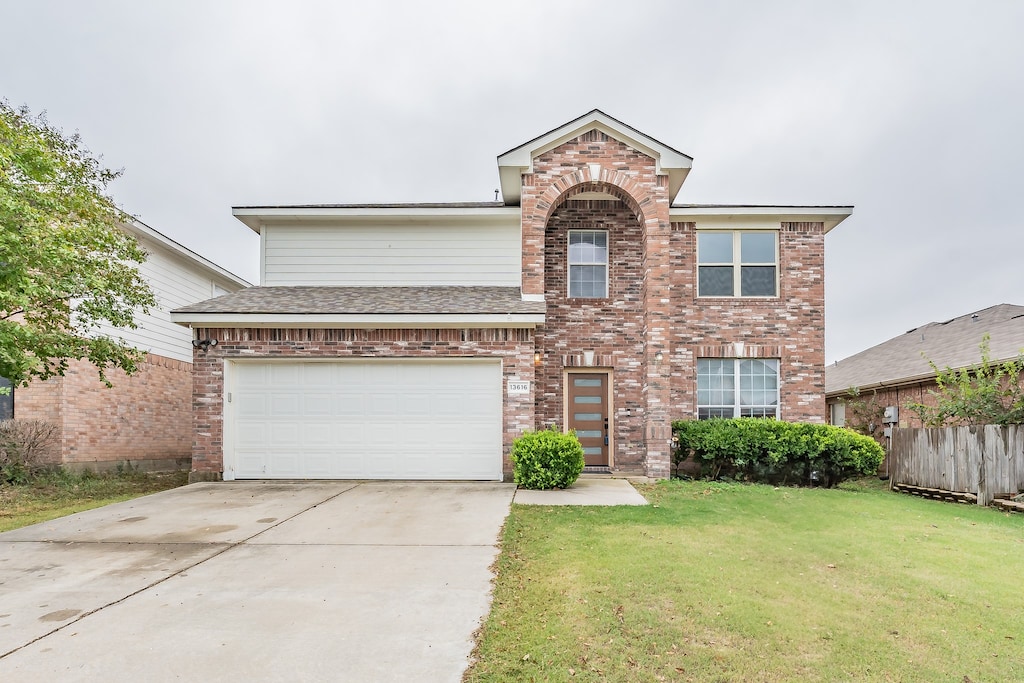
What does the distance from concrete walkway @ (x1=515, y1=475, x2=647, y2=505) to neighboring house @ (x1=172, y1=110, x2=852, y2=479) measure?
4.47ft

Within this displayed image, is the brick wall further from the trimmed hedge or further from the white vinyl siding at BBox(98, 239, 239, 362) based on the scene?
the white vinyl siding at BBox(98, 239, 239, 362)

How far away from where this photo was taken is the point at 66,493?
1088 centimetres

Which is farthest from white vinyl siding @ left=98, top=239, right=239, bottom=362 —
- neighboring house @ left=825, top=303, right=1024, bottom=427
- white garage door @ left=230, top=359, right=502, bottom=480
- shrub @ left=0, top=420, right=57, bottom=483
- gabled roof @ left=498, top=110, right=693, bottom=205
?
neighboring house @ left=825, top=303, right=1024, bottom=427

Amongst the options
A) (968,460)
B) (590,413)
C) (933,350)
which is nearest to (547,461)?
(590,413)

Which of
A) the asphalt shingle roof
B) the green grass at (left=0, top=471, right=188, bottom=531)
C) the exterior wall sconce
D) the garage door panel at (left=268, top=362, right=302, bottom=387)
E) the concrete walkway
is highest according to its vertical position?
the asphalt shingle roof

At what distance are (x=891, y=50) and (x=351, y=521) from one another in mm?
16710

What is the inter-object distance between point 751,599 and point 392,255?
10776 millimetres

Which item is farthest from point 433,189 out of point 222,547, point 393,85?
point 222,547

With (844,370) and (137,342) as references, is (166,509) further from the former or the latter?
(844,370)

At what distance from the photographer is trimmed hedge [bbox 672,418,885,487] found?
37.6ft

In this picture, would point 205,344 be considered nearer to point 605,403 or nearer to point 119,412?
point 119,412

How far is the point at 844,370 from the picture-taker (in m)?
21.4

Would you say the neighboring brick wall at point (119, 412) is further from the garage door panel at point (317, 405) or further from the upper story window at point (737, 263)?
the upper story window at point (737, 263)

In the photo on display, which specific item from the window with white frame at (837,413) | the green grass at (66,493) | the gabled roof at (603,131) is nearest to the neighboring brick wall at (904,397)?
the window with white frame at (837,413)
